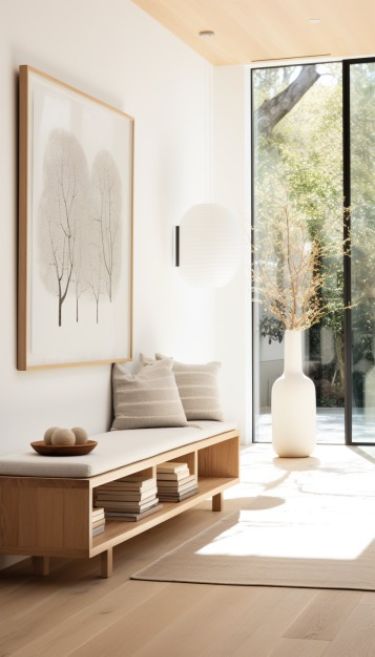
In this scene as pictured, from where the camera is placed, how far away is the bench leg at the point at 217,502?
5496 millimetres

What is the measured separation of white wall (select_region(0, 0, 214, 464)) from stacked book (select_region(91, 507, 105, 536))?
55 centimetres

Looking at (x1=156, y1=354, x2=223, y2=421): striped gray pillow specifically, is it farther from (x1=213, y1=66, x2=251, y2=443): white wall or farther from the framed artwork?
(x1=213, y1=66, x2=251, y2=443): white wall

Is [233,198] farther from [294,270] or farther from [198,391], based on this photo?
[198,391]

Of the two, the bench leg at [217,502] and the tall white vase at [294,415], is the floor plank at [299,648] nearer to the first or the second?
the bench leg at [217,502]

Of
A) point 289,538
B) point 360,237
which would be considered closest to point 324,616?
point 289,538

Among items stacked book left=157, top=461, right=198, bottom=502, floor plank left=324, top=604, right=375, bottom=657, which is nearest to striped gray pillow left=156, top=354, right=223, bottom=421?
stacked book left=157, top=461, right=198, bottom=502

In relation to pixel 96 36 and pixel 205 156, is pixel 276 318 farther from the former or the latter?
pixel 96 36

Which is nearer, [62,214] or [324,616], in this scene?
[324,616]

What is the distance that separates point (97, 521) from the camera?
4117mm

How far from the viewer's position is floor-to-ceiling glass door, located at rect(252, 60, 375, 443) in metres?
7.99

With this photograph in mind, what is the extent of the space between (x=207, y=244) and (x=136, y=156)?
0.81 metres

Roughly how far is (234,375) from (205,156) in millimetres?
1718

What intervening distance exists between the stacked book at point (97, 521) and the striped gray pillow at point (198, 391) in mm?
1781

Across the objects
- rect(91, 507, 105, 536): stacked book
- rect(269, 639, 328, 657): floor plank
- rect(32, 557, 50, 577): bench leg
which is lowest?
rect(269, 639, 328, 657): floor plank
